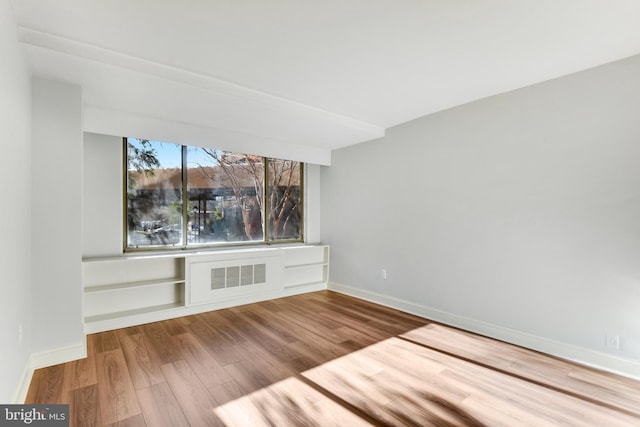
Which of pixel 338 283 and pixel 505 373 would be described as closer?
pixel 505 373

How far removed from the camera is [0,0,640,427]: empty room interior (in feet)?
6.51

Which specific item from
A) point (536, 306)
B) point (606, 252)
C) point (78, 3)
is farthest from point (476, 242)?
point (78, 3)

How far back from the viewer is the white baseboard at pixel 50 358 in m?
2.28

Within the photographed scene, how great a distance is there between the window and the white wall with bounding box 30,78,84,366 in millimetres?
1192

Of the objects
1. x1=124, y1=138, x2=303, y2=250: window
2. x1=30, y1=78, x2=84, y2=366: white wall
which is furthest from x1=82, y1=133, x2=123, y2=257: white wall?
x1=30, y1=78, x2=84, y2=366: white wall

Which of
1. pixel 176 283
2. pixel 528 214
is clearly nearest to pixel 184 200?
pixel 176 283

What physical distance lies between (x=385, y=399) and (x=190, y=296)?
9.23 ft

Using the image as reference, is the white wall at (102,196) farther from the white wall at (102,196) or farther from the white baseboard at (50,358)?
the white baseboard at (50,358)

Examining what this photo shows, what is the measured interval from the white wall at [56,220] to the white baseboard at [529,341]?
11.9 ft

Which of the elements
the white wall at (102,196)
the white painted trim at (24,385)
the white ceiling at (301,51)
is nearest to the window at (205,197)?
the white wall at (102,196)

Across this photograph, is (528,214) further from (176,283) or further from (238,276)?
(176,283)

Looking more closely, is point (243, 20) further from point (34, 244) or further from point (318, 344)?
point (318, 344)

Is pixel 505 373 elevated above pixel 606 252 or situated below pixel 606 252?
below

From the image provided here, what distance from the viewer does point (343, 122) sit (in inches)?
152
